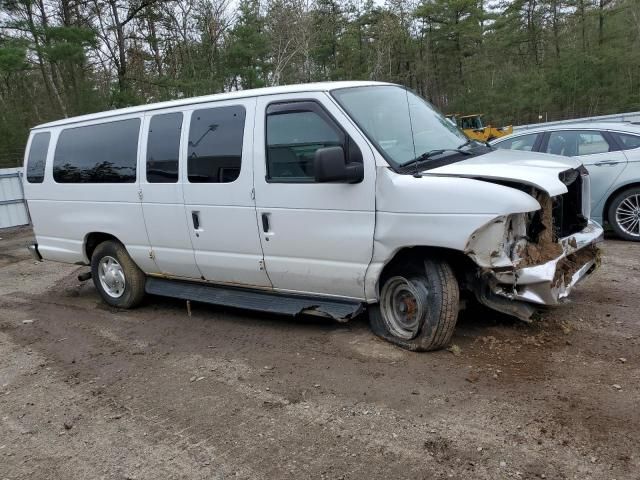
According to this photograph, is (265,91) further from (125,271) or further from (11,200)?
(11,200)

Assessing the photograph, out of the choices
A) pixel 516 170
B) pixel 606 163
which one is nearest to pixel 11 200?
pixel 606 163

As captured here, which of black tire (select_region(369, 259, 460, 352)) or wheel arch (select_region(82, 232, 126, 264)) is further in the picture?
wheel arch (select_region(82, 232, 126, 264))

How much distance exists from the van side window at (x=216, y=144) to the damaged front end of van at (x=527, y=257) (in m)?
2.29

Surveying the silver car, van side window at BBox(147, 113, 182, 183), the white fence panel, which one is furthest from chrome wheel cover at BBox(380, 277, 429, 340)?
the white fence panel

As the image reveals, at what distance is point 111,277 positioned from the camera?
6.58 m

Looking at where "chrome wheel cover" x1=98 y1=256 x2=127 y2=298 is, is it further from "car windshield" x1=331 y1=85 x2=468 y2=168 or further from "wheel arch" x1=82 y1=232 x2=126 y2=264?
"car windshield" x1=331 y1=85 x2=468 y2=168

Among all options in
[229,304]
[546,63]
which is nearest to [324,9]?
[546,63]

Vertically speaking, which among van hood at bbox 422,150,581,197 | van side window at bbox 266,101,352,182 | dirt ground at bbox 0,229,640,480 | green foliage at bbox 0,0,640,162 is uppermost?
green foliage at bbox 0,0,640,162

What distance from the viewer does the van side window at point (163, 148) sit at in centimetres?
552

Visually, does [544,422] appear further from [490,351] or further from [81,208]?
[81,208]

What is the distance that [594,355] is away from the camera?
13.7 ft

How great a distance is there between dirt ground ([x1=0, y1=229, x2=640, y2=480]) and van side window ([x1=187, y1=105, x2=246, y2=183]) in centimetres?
153

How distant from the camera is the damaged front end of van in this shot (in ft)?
12.9

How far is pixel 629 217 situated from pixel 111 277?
6966 millimetres
